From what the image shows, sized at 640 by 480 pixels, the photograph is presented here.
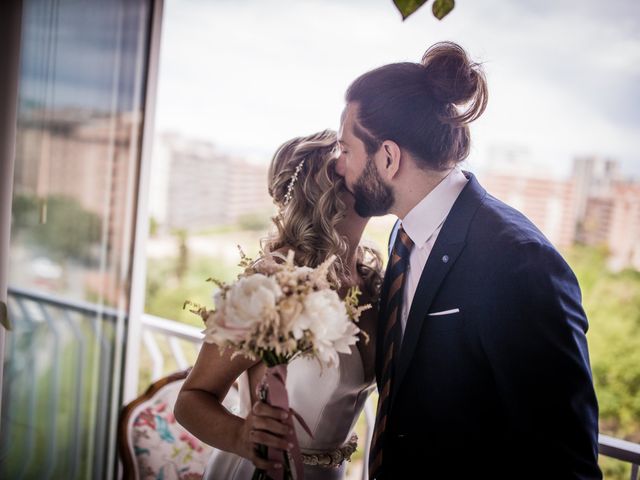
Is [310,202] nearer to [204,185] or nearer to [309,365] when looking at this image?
[309,365]

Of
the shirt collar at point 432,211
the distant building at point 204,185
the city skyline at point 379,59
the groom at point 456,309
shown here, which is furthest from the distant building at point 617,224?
the shirt collar at point 432,211

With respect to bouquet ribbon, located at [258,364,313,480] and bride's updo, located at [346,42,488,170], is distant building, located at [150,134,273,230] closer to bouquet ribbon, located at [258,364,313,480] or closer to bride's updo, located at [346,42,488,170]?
bride's updo, located at [346,42,488,170]

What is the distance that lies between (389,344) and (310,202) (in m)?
0.49

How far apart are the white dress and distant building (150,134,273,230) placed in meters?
8.77

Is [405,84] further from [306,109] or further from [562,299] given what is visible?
[306,109]

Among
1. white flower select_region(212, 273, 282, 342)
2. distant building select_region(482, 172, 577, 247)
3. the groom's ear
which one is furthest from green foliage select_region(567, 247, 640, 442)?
white flower select_region(212, 273, 282, 342)

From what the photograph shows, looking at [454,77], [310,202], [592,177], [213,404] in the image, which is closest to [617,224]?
[592,177]

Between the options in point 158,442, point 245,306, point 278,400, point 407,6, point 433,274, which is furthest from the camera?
point 158,442

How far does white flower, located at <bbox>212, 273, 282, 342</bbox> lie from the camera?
938 millimetres

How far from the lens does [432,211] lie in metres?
1.53

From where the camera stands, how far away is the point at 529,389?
1205 mm

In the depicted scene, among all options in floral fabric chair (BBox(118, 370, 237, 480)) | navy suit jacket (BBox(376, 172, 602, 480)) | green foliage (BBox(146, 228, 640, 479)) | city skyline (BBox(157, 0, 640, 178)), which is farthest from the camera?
city skyline (BBox(157, 0, 640, 178))

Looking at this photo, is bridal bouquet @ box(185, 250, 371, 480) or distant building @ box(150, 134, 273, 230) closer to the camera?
bridal bouquet @ box(185, 250, 371, 480)

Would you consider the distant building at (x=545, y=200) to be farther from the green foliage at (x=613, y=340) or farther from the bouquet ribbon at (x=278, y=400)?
the bouquet ribbon at (x=278, y=400)
